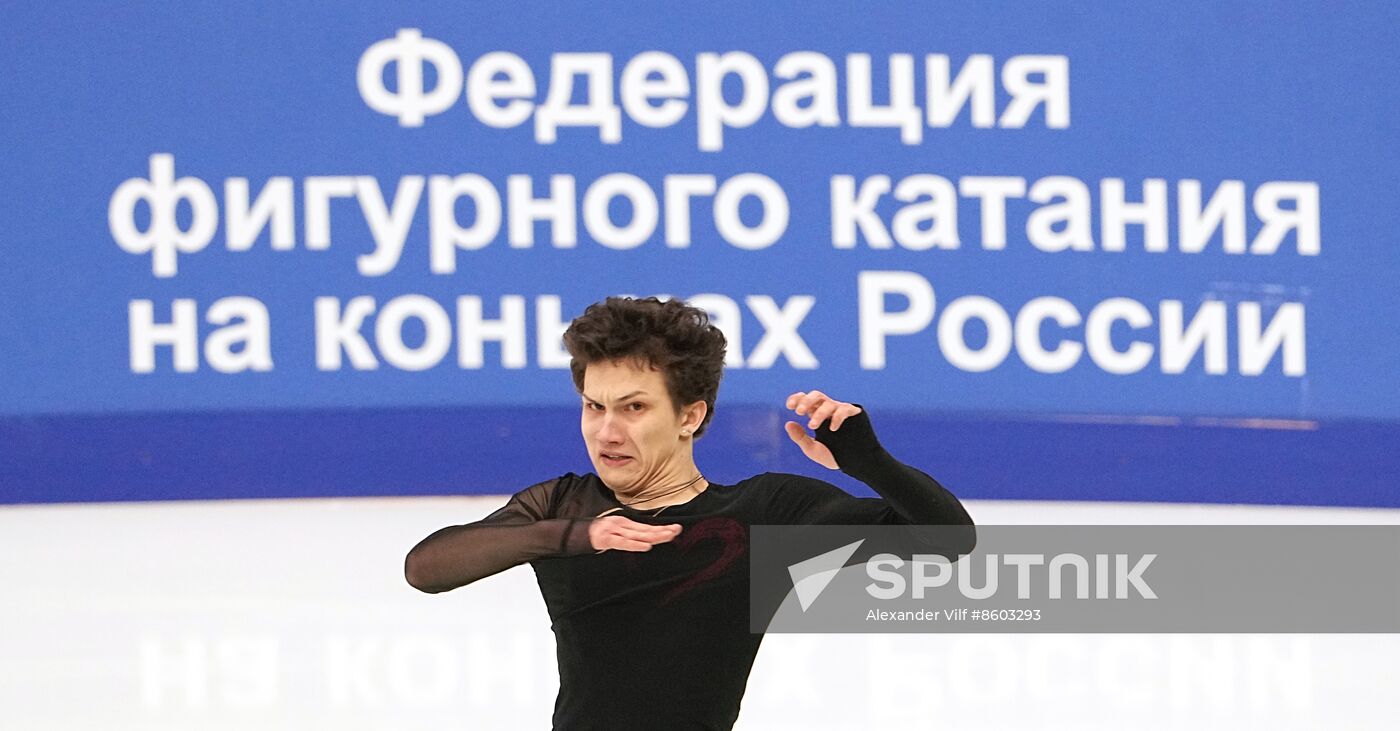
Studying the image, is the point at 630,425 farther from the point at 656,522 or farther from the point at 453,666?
the point at 453,666

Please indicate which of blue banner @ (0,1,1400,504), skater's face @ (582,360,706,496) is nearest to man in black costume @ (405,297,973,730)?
skater's face @ (582,360,706,496)

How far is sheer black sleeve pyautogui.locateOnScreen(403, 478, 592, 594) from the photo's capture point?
1.73 metres

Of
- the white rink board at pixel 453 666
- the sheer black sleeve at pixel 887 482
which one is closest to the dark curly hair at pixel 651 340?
the sheer black sleeve at pixel 887 482

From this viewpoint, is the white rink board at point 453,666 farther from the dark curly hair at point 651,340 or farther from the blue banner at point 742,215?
the blue banner at point 742,215

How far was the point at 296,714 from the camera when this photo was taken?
331cm

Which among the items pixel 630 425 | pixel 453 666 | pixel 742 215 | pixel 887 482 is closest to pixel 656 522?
pixel 630 425

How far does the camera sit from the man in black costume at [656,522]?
1806mm

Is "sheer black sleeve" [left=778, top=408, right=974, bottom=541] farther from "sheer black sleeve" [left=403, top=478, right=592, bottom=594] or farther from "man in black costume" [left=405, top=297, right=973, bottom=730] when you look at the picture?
"sheer black sleeve" [left=403, top=478, right=592, bottom=594]

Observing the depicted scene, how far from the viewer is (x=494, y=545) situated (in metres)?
1.77

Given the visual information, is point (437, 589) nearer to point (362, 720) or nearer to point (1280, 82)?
point (362, 720)

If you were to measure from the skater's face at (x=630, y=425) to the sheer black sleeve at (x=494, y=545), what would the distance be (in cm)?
10

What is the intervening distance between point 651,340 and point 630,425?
10 cm

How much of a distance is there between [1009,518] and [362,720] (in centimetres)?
338

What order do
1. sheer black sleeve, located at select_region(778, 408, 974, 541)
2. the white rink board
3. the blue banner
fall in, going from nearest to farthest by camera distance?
sheer black sleeve, located at select_region(778, 408, 974, 541)
the white rink board
the blue banner
